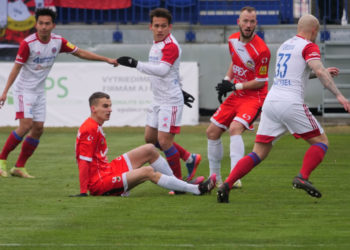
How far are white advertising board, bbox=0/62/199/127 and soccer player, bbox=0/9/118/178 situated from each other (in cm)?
1059

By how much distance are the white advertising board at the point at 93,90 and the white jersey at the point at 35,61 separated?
10644 mm

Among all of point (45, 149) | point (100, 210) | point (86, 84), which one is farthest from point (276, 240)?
point (86, 84)

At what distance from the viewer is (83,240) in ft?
21.9

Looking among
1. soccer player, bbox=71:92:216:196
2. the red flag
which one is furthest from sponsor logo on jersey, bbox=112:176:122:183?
the red flag

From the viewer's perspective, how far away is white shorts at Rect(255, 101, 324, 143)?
8.71 metres

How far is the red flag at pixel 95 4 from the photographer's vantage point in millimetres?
25247

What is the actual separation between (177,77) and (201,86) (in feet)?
44.4

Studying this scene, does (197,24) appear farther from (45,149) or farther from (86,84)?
(45,149)

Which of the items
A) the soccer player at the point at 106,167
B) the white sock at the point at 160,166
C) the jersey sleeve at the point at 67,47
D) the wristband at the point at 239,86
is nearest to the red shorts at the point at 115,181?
the soccer player at the point at 106,167

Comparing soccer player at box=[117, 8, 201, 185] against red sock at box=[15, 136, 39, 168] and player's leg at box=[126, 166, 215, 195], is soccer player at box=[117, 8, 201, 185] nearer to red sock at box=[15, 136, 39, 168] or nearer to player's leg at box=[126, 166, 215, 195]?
player's leg at box=[126, 166, 215, 195]

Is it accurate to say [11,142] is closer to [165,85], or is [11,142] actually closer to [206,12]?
[165,85]

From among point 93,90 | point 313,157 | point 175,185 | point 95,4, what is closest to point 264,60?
point 313,157

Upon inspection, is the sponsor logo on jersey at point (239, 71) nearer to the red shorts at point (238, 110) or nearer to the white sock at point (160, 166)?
the red shorts at point (238, 110)

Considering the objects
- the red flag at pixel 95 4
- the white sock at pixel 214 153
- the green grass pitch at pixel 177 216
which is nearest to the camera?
the green grass pitch at pixel 177 216
